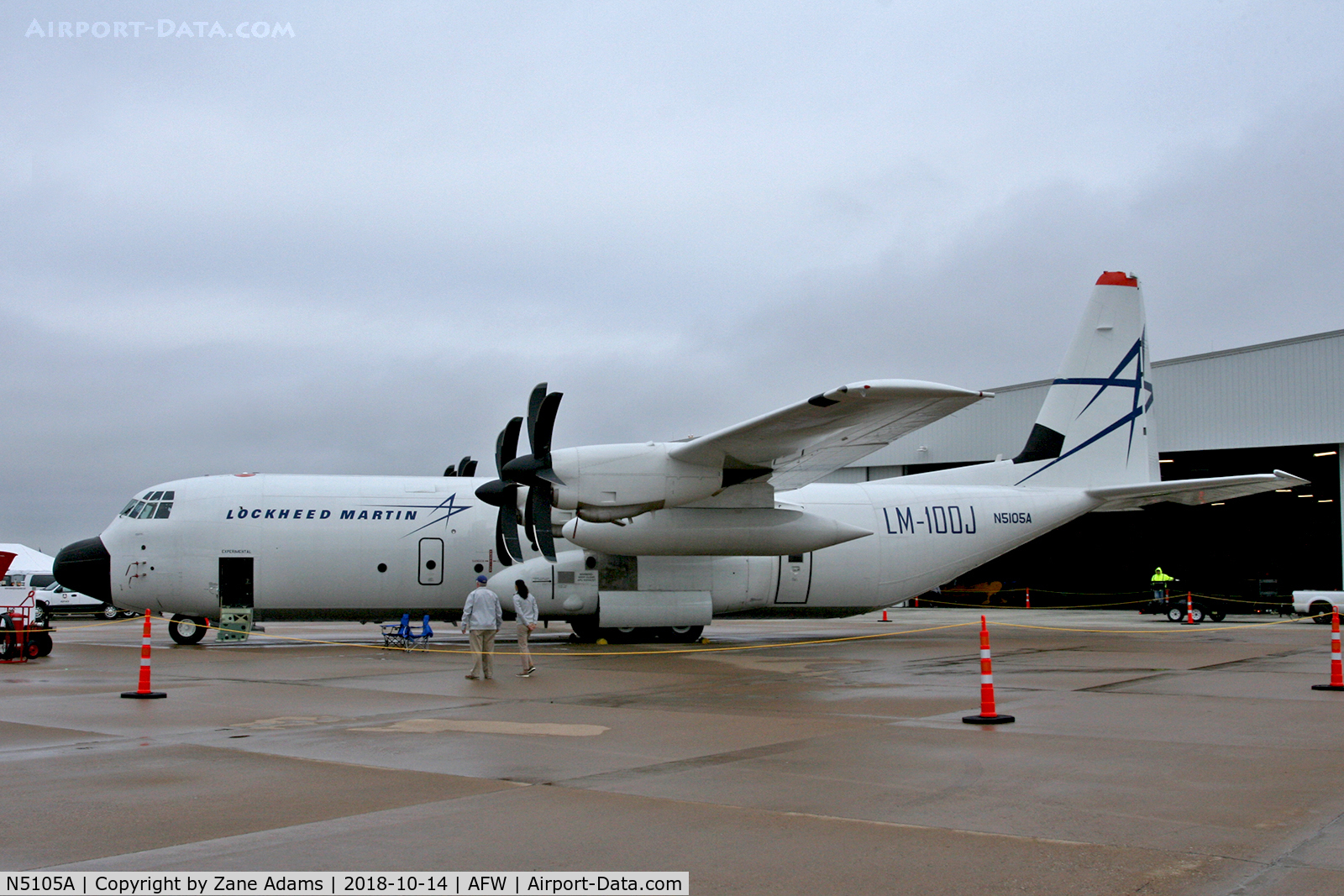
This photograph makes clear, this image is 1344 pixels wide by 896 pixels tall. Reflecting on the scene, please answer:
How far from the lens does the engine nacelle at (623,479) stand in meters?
16.1

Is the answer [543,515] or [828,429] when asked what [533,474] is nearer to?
[543,515]

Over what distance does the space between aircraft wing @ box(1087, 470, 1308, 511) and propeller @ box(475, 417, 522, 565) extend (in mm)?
11827

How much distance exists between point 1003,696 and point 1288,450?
29.0 meters

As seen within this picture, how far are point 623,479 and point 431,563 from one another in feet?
17.2

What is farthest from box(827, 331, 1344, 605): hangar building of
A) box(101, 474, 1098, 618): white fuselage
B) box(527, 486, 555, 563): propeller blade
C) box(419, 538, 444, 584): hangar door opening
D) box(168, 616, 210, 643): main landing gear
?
box(168, 616, 210, 643): main landing gear

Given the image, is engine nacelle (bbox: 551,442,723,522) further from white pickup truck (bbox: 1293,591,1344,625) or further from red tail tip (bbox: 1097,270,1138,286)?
white pickup truck (bbox: 1293,591,1344,625)

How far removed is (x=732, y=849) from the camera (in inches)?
199

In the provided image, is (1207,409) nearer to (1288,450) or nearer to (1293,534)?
(1288,450)

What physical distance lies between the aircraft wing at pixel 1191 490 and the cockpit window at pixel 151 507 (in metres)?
18.2

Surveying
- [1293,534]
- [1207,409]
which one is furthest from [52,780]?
[1293,534]

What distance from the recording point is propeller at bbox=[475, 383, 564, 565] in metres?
16.2

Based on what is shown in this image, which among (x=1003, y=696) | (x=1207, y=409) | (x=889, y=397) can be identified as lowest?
(x=1003, y=696)

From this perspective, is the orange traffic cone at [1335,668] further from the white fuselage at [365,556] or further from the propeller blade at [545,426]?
the propeller blade at [545,426]

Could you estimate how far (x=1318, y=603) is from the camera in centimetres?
2920
